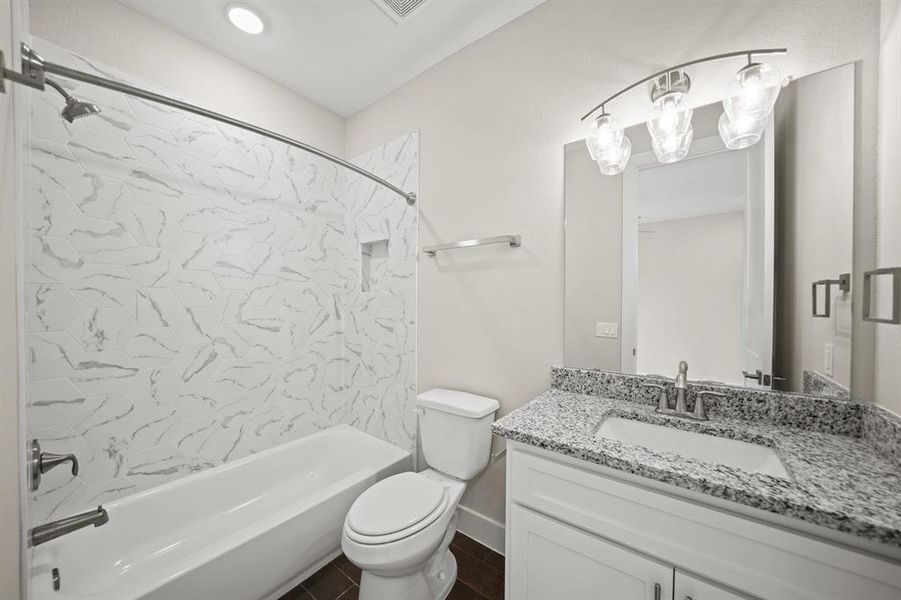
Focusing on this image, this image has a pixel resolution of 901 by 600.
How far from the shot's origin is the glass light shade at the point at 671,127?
114cm

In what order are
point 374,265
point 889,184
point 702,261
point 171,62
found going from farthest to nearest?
point 374,265 → point 171,62 → point 702,261 → point 889,184

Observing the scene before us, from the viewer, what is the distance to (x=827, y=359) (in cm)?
101

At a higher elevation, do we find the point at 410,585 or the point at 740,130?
the point at 740,130

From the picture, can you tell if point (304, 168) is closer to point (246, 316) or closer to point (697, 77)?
point (246, 316)

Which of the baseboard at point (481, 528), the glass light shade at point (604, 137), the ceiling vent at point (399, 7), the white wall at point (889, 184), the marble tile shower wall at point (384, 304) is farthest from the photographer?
the marble tile shower wall at point (384, 304)

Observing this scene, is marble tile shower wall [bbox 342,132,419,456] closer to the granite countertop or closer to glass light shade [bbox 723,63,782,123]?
the granite countertop

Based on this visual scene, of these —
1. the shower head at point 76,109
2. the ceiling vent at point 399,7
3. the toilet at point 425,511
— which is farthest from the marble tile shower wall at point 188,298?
the ceiling vent at point 399,7

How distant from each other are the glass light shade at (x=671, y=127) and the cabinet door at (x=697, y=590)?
128cm

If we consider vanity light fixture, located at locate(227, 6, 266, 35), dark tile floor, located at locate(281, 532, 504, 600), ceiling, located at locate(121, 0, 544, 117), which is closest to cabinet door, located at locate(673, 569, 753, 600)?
dark tile floor, located at locate(281, 532, 504, 600)

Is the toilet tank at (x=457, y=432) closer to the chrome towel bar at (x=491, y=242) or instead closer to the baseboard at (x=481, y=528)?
the baseboard at (x=481, y=528)

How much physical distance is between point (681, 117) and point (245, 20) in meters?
2.03

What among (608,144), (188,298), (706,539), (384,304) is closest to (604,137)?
(608,144)

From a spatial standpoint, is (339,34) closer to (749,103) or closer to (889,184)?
(749,103)

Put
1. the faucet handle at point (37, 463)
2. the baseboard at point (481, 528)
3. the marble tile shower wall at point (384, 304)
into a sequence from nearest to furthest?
1. the faucet handle at point (37, 463)
2. the baseboard at point (481, 528)
3. the marble tile shower wall at point (384, 304)
